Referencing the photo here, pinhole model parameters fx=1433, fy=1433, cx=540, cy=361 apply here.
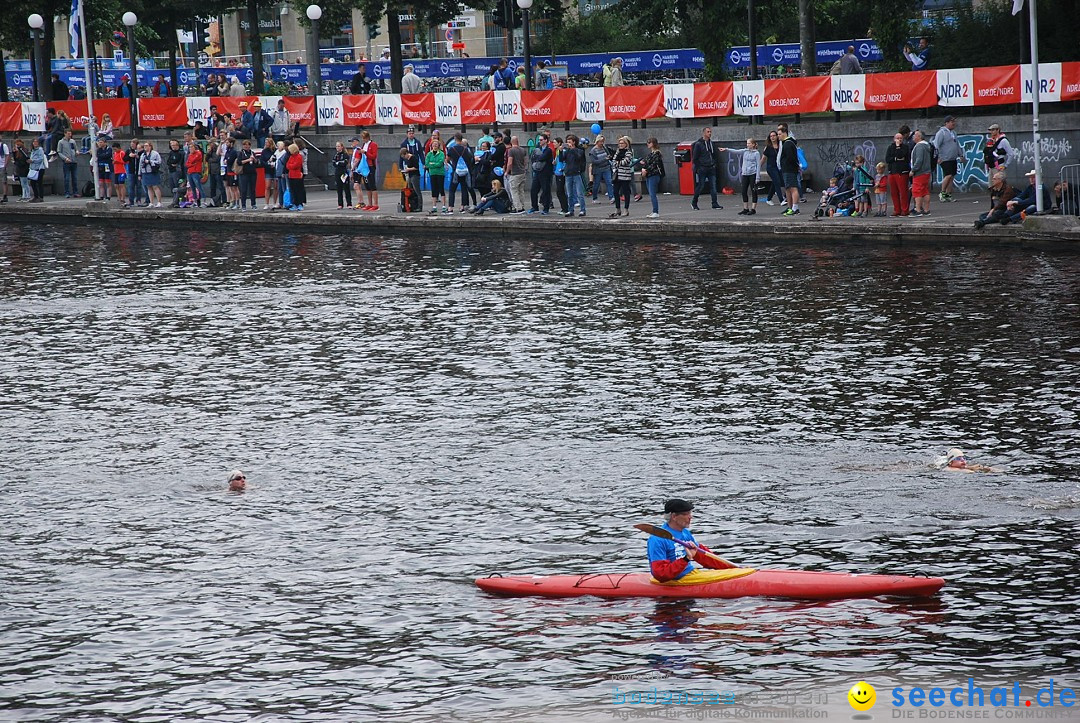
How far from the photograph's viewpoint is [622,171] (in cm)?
3369

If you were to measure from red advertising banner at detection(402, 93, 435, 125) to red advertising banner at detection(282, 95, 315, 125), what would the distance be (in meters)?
3.46

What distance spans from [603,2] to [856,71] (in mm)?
35518

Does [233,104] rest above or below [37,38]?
below

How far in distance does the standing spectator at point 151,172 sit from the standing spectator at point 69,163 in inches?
204

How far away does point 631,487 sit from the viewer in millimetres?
14688

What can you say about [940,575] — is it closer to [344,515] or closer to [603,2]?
[344,515]

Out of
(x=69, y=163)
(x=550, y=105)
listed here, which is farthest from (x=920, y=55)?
(x=69, y=163)

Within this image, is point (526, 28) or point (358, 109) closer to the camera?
point (526, 28)

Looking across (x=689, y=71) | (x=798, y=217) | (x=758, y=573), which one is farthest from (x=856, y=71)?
(x=758, y=573)

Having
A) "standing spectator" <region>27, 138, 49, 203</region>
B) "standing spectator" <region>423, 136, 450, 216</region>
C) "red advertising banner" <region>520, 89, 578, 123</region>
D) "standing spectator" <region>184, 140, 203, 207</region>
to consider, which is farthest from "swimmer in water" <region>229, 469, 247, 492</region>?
"standing spectator" <region>27, 138, 49, 203</region>

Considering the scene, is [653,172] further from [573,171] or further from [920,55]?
[920,55]

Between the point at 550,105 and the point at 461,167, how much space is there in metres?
3.84

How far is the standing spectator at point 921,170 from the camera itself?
98.7 ft

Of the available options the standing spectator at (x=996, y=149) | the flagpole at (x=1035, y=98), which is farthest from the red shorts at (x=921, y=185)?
the flagpole at (x=1035, y=98)
